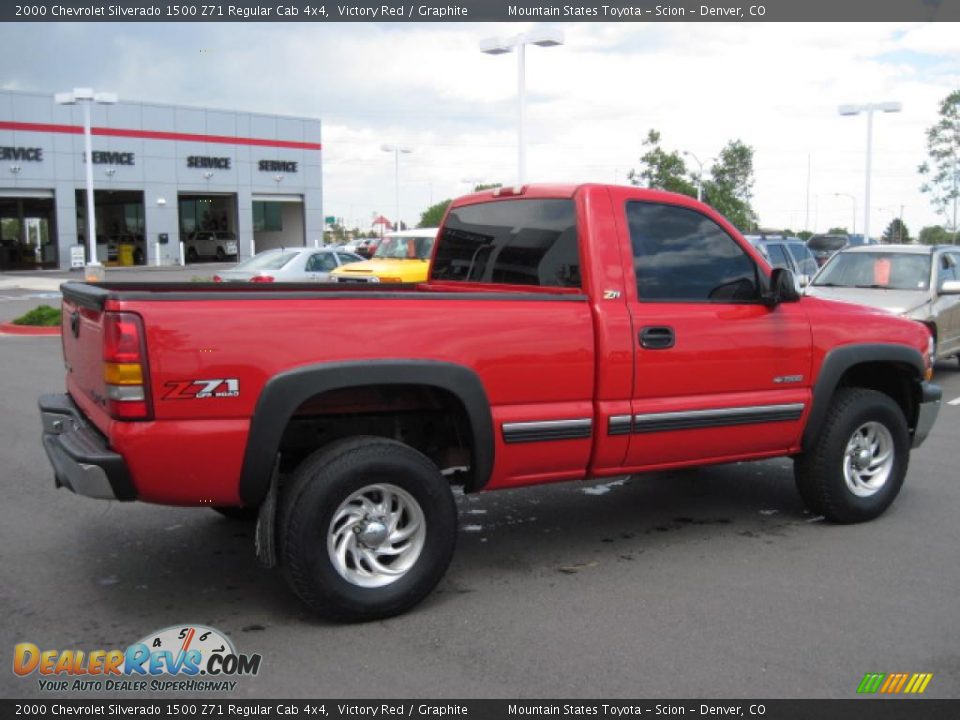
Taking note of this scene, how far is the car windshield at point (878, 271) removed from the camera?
1202 cm

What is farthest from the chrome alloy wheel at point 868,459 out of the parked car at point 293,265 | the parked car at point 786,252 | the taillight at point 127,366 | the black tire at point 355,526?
the parked car at point 293,265

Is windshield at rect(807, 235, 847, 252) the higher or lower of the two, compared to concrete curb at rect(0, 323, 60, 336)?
higher

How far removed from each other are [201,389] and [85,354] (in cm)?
91

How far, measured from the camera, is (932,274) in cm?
1190

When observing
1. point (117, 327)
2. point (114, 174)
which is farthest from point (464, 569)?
point (114, 174)

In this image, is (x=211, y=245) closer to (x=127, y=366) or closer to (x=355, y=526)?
(x=355, y=526)

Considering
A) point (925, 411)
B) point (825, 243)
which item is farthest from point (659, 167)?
point (925, 411)

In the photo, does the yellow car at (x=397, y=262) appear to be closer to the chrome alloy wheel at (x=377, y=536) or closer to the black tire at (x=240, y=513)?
the black tire at (x=240, y=513)

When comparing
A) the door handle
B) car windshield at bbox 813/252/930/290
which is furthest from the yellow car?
the door handle

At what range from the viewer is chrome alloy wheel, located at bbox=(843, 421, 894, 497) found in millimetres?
5957

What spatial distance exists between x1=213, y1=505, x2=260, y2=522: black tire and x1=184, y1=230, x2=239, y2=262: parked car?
153 feet

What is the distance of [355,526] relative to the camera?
4340 millimetres

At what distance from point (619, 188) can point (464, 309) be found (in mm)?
1296
